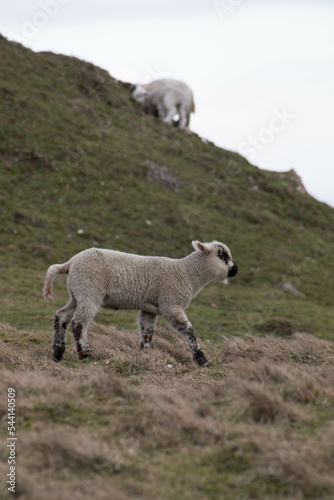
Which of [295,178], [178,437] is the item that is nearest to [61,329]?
[178,437]

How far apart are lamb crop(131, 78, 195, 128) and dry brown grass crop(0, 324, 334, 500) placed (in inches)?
1721

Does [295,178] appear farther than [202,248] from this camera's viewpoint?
Yes

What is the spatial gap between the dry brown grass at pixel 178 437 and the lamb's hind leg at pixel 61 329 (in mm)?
2093

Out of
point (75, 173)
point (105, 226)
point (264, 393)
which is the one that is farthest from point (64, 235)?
point (264, 393)

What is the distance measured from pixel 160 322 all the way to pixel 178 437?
14.7m

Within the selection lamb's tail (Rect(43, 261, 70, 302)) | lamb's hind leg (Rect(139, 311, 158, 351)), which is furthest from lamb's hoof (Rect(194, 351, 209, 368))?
lamb's tail (Rect(43, 261, 70, 302))

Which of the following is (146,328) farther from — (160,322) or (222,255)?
(160,322)

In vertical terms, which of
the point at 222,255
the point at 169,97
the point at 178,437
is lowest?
the point at 178,437

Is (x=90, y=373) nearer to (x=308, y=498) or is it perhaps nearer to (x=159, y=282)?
(x=159, y=282)

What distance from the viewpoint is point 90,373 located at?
7887mm

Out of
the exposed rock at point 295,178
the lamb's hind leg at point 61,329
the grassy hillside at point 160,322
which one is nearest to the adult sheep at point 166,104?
the grassy hillside at point 160,322

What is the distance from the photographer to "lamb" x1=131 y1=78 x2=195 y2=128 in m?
48.8

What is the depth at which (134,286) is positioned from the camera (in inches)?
406

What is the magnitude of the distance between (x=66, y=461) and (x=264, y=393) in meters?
2.28
